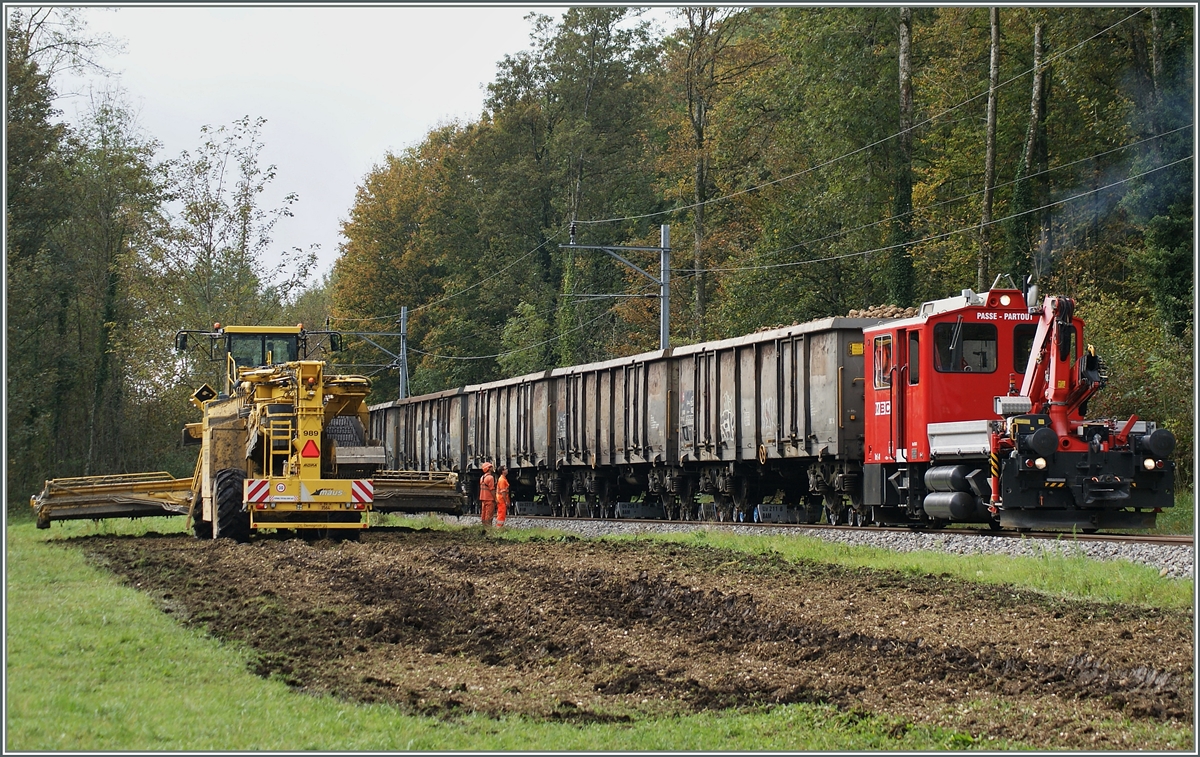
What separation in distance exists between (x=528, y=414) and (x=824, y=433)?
14158 millimetres

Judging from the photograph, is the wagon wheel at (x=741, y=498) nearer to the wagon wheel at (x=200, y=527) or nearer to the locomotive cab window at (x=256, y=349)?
the locomotive cab window at (x=256, y=349)

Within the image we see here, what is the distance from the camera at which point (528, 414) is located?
34.2 m

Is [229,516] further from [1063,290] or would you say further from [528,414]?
[1063,290]

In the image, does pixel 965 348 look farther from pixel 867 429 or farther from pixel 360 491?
pixel 360 491

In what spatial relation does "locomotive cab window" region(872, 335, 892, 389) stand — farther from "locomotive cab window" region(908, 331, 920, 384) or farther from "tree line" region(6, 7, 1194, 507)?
"tree line" region(6, 7, 1194, 507)

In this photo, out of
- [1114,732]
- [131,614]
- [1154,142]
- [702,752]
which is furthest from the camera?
[1154,142]

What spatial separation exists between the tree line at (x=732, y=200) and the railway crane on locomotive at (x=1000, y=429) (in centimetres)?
838

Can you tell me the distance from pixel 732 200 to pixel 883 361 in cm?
2943

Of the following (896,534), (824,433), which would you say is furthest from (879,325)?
(896,534)

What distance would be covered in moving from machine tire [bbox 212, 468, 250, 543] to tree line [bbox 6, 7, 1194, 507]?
1541cm

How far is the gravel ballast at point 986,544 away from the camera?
13578 mm

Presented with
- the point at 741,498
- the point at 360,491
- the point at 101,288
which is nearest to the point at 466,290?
the point at 101,288

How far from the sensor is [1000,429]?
16.2m

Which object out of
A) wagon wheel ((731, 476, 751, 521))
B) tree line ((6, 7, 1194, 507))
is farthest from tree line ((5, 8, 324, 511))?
wagon wheel ((731, 476, 751, 521))
